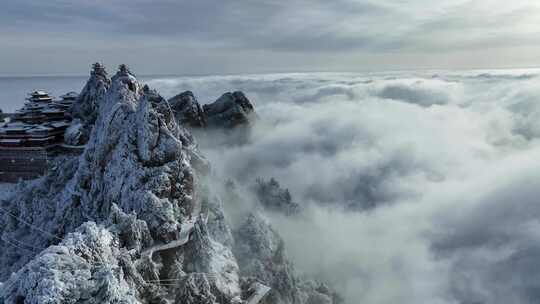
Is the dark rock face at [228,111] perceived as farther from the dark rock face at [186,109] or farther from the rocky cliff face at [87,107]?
the rocky cliff face at [87,107]

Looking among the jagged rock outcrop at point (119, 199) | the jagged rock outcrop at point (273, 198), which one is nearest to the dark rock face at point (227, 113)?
the jagged rock outcrop at point (273, 198)

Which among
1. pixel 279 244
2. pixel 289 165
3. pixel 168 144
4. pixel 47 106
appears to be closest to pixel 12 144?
pixel 47 106

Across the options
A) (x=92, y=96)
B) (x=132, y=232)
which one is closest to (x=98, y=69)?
(x=92, y=96)

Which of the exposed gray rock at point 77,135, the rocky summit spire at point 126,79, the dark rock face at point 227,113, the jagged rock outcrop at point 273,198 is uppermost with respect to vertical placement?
the rocky summit spire at point 126,79

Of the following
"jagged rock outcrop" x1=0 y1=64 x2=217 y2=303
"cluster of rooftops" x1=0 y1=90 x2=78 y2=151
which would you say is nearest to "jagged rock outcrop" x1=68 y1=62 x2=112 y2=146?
"cluster of rooftops" x1=0 y1=90 x2=78 y2=151

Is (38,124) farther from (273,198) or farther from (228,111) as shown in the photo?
(228,111)
